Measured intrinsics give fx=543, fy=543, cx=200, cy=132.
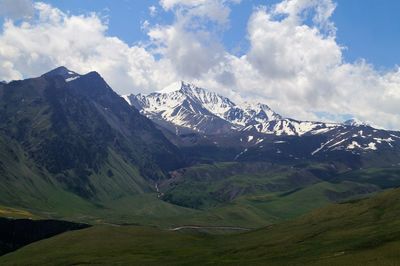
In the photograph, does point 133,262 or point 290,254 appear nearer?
point 290,254

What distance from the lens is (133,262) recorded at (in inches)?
6727

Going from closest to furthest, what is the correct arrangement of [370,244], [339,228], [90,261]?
[370,244], [90,261], [339,228]

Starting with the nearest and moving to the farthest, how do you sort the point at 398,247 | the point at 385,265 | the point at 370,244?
the point at 385,265 < the point at 398,247 < the point at 370,244

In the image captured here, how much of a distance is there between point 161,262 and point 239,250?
30.1m

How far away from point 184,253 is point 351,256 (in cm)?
8180

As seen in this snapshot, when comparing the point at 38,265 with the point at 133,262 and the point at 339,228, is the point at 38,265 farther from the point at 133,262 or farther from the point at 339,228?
the point at 339,228

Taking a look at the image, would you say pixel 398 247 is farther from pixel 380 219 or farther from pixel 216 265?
pixel 380 219

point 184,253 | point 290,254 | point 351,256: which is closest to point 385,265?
point 351,256

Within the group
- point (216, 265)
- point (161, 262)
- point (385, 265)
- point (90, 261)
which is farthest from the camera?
point (90, 261)

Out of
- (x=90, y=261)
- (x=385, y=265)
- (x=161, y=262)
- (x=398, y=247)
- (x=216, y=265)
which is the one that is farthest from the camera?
(x=90, y=261)

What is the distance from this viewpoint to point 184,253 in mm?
190625

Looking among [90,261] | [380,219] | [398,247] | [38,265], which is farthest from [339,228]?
[38,265]

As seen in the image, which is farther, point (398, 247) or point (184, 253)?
point (184, 253)

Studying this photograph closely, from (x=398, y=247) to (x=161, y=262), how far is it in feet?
248
